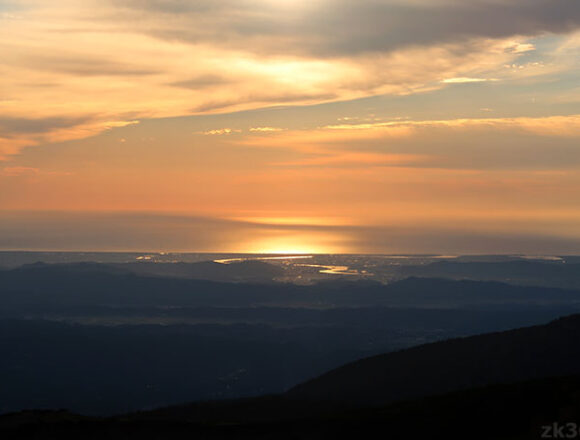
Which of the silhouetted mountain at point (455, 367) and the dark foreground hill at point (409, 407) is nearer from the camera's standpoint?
the dark foreground hill at point (409, 407)

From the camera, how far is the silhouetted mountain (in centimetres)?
8162

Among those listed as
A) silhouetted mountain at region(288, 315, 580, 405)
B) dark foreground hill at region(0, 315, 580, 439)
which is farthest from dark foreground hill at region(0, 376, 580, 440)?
silhouetted mountain at region(288, 315, 580, 405)

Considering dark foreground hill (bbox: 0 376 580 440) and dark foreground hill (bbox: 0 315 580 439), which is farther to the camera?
dark foreground hill (bbox: 0 315 580 439)

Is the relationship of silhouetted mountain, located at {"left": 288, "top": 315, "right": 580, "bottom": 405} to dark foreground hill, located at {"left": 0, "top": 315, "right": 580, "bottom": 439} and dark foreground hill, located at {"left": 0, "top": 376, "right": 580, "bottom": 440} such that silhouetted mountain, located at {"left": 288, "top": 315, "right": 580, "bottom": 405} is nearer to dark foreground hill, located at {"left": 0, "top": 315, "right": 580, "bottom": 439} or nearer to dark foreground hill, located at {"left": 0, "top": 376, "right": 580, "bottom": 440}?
dark foreground hill, located at {"left": 0, "top": 315, "right": 580, "bottom": 439}

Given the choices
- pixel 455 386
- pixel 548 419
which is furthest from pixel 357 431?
pixel 455 386

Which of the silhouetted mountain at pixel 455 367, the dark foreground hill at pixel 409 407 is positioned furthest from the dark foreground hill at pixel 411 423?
the silhouetted mountain at pixel 455 367

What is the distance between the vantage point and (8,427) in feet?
178

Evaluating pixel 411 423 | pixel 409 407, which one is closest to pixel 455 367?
pixel 409 407

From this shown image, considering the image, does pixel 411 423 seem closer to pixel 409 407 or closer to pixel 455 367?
pixel 409 407

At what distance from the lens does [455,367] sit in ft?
287

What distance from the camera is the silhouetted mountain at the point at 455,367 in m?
81.6

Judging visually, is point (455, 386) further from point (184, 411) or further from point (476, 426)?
point (476, 426)

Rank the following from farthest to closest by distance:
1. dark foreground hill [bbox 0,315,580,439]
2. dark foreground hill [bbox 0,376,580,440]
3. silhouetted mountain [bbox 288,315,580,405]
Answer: silhouetted mountain [bbox 288,315,580,405], dark foreground hill [bbox 0,315,580,439], dark foreground hill [bbox 0,376,580,440]

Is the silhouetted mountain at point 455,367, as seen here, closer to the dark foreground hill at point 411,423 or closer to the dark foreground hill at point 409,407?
the dark foreground hill at point 409,407
